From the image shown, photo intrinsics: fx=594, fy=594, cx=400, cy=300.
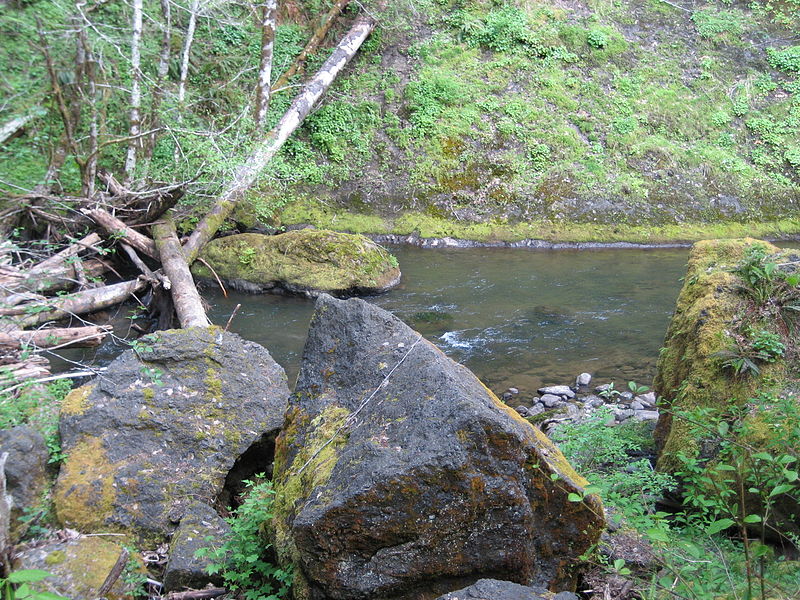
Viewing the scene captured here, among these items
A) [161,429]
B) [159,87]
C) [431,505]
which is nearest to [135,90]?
[159,87]

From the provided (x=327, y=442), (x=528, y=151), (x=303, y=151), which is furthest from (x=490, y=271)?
(x=327, y=442)

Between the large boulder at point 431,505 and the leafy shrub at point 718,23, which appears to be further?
the leafy shrub at point 718,23

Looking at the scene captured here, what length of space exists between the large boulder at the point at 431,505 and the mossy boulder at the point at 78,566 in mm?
888

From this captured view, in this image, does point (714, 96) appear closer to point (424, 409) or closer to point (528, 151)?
point (528, 151)

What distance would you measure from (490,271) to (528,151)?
508cm

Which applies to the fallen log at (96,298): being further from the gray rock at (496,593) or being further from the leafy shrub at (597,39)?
the leafy shrub at (597,39)

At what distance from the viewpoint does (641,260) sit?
12.7 meters

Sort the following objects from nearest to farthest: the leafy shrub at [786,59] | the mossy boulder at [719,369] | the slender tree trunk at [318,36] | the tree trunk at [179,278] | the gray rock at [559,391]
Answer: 1. the mossy boulder at [719,369]
2. the gray rock at [559,391]
3. the tree trunk at [179,278]
4. the slender tree trunk at [318,36]
5. the leafy shrub at [786,59]

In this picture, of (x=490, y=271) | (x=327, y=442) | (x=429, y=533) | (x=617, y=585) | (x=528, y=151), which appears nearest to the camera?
(x=429, y=533)

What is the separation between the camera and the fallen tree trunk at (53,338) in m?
5.09

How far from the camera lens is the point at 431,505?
8.52 feet

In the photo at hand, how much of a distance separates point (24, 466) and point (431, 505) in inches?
109

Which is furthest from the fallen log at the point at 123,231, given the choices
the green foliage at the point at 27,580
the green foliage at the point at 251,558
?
the green foliage at the point at 27,580

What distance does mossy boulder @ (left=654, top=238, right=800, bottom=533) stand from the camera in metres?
4.12
